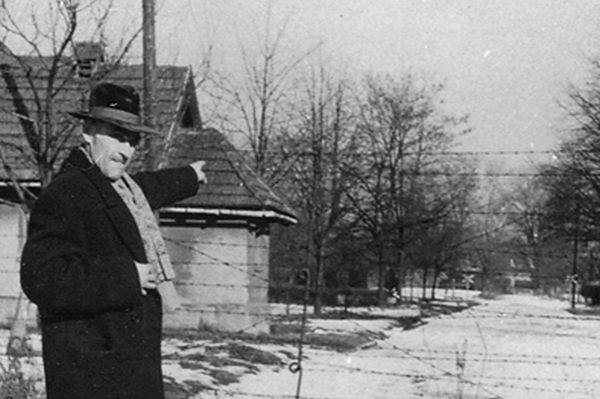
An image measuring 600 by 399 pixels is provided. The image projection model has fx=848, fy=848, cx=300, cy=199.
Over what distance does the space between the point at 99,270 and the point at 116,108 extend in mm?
680

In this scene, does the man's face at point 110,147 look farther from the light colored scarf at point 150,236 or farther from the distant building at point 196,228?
the distant building at point 196,228

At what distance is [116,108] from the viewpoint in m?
3.41

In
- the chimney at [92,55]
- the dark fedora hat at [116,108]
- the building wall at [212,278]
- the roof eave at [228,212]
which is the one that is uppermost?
the chimney at [92,55]

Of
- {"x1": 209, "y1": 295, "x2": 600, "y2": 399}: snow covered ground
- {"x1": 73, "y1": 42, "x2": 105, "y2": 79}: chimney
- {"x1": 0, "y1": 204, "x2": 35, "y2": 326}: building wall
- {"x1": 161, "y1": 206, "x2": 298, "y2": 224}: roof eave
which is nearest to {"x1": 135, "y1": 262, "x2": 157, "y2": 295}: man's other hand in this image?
{"x1": 209, "y1": 295, "x2": 600, "y2": 399}: snow covered ground

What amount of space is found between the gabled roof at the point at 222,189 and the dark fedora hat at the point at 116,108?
11.3 m

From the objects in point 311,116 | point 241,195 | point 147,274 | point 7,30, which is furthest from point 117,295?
point 311,116

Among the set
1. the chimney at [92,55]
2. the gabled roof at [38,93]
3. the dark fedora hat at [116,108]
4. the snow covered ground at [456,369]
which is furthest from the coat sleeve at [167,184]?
the gabled roof at [38,93]

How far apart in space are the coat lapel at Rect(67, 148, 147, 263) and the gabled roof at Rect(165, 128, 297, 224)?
1138cm

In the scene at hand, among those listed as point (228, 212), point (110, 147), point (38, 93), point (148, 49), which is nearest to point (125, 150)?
point (110, 147)

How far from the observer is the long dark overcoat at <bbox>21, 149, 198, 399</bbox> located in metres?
3.09

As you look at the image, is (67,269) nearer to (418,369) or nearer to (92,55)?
(92,55)

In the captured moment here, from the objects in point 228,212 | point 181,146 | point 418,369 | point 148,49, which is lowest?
point 418,369

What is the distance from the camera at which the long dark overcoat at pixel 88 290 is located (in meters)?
3.09

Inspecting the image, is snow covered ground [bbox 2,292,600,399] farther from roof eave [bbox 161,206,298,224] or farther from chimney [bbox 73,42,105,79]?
chimney [bbox 73,42,105,79]
